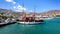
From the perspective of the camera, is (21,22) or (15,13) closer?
(21,22)

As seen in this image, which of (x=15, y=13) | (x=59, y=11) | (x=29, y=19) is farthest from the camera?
(x=59, y=11)

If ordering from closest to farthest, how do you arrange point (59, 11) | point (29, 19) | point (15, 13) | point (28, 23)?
point (28, 23), point (29, 19), point (15, 13), point (59, 11)

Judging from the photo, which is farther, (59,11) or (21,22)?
(59,11)

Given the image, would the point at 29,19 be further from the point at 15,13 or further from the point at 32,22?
the point at 15,13

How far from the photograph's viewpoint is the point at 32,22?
23312mm

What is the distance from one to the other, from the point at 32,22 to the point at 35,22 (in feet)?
2.09

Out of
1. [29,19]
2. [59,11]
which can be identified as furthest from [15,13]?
[59,11]

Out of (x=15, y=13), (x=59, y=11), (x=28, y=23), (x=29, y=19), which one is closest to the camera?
(x=28, y=23)

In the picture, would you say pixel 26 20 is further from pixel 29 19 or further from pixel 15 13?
pixel 15 13

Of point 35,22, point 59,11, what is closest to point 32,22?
point 35,22

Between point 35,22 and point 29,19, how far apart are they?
165 cm

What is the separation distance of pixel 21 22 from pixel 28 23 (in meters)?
1.42

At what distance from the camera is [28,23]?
2288 cm

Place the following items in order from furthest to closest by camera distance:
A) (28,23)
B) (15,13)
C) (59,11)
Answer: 1. (59,11)
2. (15,13)
3. (28,23)
